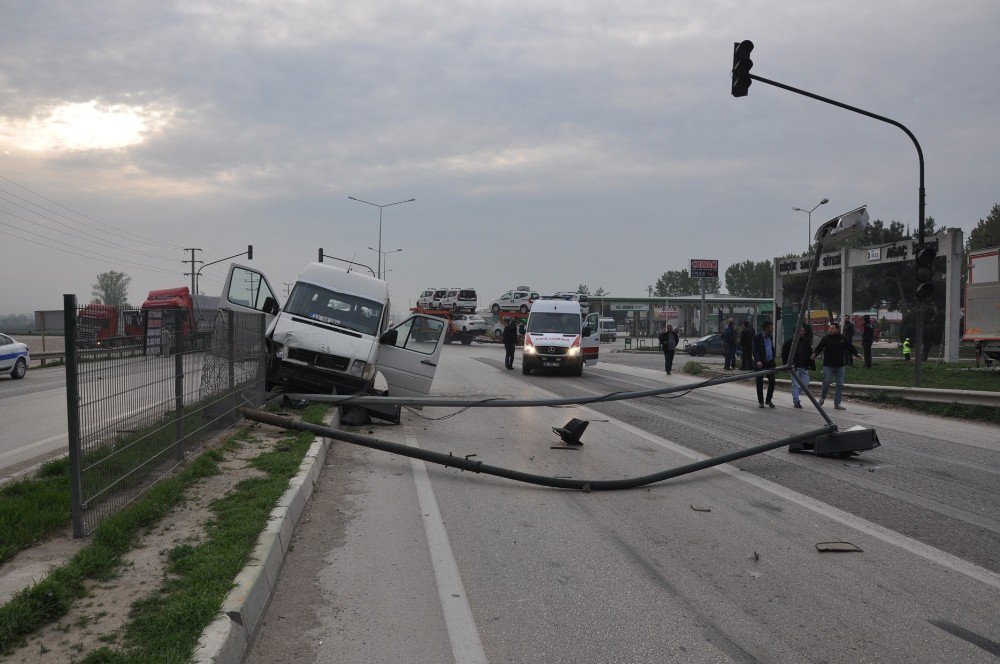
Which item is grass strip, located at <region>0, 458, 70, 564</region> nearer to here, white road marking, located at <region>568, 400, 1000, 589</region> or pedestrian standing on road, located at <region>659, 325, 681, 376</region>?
white road marking, located at <region>568, 400, 1000, 589</region>

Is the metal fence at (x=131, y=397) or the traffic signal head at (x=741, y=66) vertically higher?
the traffic signal head at (x=741, y=66)

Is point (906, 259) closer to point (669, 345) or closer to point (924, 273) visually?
point (669, 345)

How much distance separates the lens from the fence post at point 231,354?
993 centimetres

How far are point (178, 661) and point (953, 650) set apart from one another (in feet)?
12.4

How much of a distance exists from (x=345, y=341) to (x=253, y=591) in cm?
884

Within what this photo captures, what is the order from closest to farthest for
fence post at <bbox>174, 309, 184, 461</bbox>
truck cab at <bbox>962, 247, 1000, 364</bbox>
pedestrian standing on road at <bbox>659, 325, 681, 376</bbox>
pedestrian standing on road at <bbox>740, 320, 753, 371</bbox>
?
fence post at <bbox>174, 309, 184, 461</bbox> < pedestrian standing on road at <bbox>740, 320, 753, 371</bbox> < truck cab at <bbox>962, 247, 1000, 364</bbox> < pedestrian standing on road at <bbox>659, 325, 681, 376</bbox>

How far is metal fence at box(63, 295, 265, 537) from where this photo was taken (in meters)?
5.10

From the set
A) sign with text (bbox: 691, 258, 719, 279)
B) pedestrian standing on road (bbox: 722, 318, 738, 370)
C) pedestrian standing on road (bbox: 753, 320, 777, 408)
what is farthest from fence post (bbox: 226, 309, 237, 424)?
sign with text (bbox: 691, 258, 719, 279)

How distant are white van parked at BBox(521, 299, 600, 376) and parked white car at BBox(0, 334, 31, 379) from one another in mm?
15494

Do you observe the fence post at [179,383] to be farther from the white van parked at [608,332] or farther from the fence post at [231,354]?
the white van parked at [608,332]

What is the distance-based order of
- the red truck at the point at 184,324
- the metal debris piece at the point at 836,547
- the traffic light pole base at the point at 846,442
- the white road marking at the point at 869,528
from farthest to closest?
1. the traffic light pole base at the point at 846,442
2. the red truck at the point at 184,324
3. the metal debris piece at the point at 836,547
4. the white road marking at the point at 869,528

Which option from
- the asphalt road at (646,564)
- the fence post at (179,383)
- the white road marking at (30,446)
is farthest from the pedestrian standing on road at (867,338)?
the white road marking at (30,446)

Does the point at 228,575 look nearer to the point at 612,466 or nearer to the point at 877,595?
the point at 877,595

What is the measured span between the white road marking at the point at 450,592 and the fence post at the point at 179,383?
243cm
